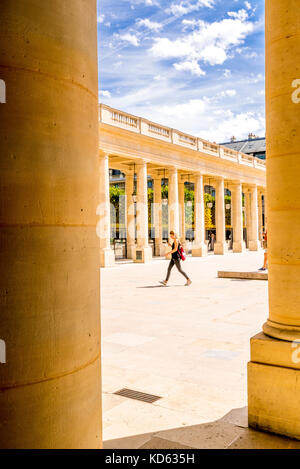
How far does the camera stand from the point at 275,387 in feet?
14.6

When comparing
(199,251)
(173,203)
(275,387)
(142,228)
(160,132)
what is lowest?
(275,387)

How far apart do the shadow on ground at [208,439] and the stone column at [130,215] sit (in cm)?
3199

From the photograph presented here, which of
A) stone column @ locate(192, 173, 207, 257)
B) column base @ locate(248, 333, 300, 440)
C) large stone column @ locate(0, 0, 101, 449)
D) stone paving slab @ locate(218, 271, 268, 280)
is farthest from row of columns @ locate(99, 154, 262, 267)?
large stone column @ locate(0, 0, 101, 449)

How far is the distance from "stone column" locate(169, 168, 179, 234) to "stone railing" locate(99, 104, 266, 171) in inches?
115

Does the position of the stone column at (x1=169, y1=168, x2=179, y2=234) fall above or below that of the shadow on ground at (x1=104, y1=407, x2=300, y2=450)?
above

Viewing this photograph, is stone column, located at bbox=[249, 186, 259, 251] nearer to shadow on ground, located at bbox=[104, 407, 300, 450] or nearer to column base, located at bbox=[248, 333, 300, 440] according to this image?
column base, located at bbox=[248, 333, 300, 440]

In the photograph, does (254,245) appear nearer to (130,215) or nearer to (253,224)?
(253,224)

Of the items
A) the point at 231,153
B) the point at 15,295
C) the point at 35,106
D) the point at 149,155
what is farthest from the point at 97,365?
the point at 231,153

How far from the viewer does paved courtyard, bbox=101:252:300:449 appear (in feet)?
14.3

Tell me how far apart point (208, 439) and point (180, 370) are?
223cm

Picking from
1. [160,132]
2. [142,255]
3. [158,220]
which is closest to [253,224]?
[158,220]

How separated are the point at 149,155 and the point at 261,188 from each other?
87.0ft

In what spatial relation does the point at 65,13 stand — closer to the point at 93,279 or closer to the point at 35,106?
the point at 35,106

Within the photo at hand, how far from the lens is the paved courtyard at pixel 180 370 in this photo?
171 inches
